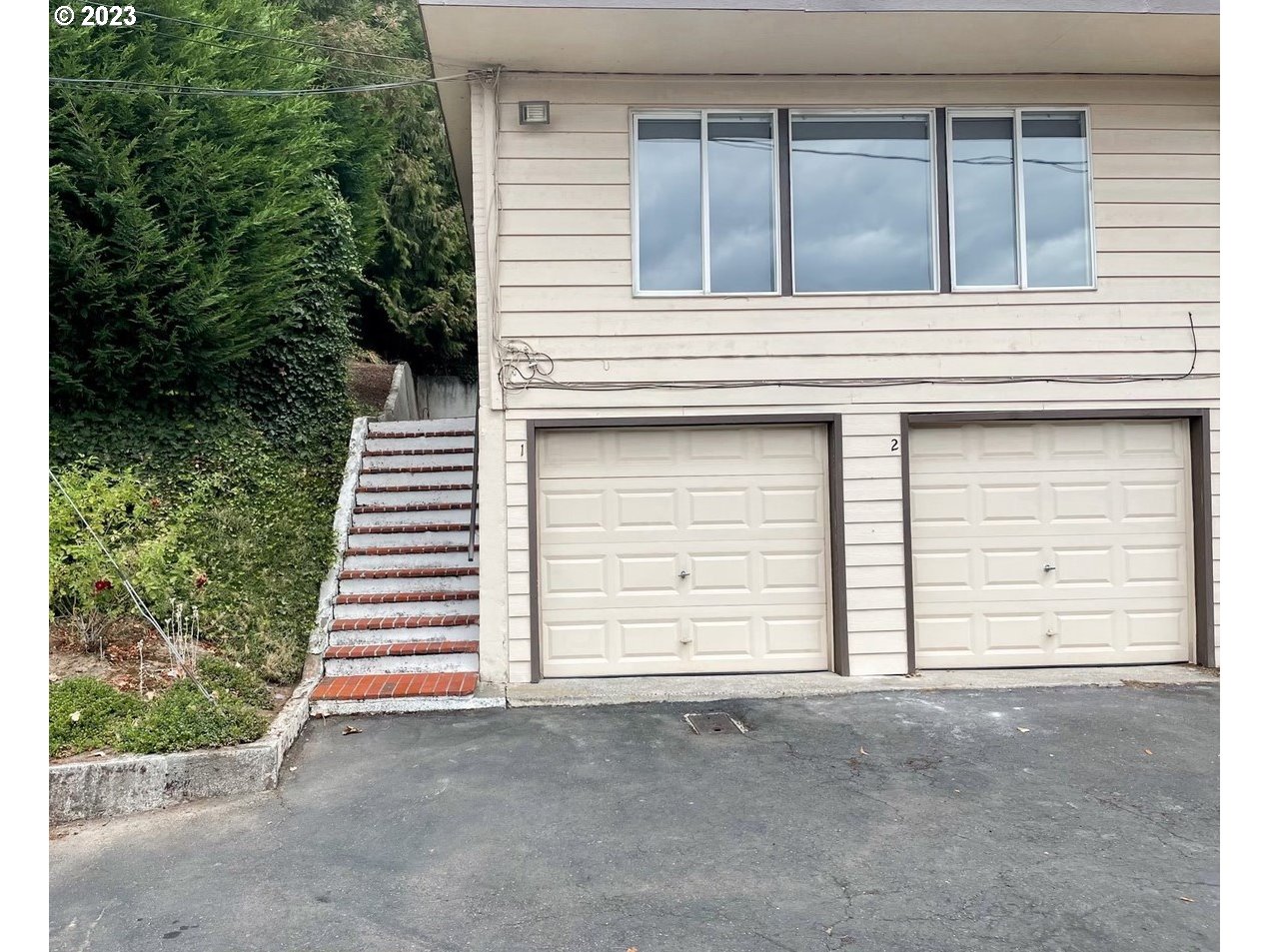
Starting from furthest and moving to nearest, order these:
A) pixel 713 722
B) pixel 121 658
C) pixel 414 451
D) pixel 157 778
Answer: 1. pixel 414 451
2. pixel 121 658
3. pixel 713 722
4. pixel 157 778

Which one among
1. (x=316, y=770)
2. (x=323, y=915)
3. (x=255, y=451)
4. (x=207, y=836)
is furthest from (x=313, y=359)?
(x=323, y=915)

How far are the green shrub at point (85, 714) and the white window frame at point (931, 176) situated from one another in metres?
5.32

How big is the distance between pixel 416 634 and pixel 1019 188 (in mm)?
6031

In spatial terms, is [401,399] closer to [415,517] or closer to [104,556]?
[415,517]

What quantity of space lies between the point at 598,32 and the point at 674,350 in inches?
91.2

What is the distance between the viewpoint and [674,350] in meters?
6.05

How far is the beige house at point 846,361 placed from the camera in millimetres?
6008

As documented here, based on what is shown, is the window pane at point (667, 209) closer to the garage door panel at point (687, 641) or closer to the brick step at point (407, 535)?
the garage door panel at point (687, 641)

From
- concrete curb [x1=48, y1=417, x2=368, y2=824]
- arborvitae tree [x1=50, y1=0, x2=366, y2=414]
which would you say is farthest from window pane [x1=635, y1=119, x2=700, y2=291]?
concrete curb [x1=48, y1=417, x2=368, y2=824]

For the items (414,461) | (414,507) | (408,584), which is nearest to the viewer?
(408,584)

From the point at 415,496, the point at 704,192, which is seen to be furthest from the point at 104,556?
the point at 704,192

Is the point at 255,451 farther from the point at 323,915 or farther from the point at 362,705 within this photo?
the point at 323,915

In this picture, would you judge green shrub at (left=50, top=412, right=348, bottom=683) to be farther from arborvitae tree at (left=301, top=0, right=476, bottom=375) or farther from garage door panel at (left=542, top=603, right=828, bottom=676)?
arborvitae tree at (left=301, top=0, right=476, bottom=375)

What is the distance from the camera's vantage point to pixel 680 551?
614 centimetres
